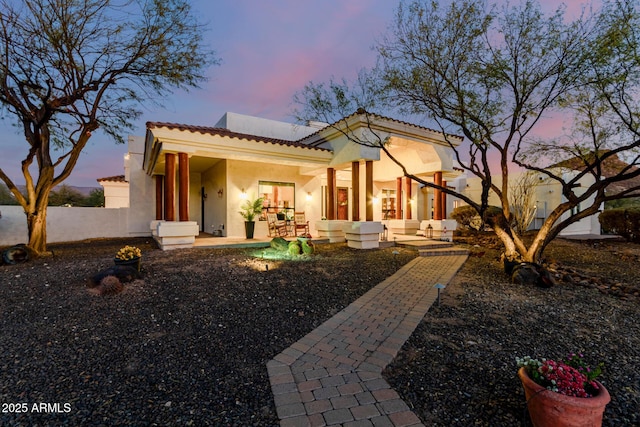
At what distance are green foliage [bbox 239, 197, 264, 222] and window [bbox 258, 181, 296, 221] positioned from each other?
1.47ft

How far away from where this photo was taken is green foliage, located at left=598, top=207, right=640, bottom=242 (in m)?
11.3

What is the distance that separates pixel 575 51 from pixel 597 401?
6787 millimetres

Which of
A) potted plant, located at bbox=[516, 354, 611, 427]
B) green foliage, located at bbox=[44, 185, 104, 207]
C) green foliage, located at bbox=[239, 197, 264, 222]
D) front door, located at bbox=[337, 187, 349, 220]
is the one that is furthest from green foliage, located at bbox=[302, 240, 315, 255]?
green foliage, located at bbox=[44, 185, 104, 207]

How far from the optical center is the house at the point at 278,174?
809cm

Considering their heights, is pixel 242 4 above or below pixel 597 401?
above

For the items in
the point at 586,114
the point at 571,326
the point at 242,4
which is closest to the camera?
the point at 571,326

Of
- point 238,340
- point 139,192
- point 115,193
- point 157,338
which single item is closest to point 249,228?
point 139,192

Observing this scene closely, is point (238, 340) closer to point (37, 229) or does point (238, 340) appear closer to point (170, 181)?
point (170, 181)

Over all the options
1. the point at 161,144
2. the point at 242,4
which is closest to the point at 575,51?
the point at 242,4

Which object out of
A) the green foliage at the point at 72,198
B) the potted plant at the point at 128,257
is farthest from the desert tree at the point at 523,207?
the green foliage at the point at 72,198

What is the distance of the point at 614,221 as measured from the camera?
12.3 m

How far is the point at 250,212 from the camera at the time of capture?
424 inches

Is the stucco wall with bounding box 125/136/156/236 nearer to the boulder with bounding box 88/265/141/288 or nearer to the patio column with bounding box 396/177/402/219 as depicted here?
the boulder with bounding box 88/265/141/288

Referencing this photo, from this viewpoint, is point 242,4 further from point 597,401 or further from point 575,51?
point 597,401
